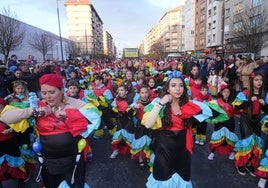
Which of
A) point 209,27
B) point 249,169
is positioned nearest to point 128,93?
point 249,169

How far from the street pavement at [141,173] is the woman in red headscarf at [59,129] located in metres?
1.85

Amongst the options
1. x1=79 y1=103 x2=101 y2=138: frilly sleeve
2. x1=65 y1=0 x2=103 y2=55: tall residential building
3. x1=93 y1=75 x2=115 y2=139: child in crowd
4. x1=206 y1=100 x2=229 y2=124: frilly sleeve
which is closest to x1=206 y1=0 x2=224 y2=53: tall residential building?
x1=93 y1=75 x2=115 y2=139: child in crowd

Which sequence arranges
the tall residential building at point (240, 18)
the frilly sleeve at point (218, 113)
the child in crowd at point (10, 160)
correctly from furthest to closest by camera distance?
the tall residential building at point (240, 18)
the child in crowd at point (10, 160)
the frilly sleeve at point (218, 113)

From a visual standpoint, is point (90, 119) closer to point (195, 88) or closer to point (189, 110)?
point (189, 110)

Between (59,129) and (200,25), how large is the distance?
7036cm

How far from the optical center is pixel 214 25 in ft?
180

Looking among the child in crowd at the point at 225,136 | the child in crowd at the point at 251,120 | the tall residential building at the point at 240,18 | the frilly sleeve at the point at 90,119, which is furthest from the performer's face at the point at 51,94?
the tall residential building at the point at 240,18

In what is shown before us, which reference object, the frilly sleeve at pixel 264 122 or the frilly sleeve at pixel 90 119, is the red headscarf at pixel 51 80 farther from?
the frilly sleeve at pixel 264 122

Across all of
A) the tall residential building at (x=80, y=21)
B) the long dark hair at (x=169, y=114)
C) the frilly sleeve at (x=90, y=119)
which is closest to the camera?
the frilly sleeve at (x=90, y=119)

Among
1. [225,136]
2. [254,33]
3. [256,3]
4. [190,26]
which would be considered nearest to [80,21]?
[190,26]

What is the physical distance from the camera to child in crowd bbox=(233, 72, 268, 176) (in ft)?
14.4

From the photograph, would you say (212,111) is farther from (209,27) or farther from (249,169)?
(209,27)

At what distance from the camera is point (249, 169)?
16.0 feet

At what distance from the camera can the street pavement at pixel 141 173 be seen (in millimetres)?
4543
